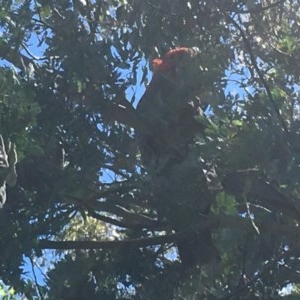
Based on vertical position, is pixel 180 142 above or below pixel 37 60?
below

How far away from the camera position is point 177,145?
7125mm

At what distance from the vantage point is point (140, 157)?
7.41 meters

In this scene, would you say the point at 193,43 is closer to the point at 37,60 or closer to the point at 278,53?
the point at 278,53

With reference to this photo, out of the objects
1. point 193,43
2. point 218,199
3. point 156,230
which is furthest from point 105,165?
point 218,199

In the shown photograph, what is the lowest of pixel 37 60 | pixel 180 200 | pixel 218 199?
pixel 218 199

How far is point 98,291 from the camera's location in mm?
7473

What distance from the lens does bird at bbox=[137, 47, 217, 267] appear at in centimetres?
659

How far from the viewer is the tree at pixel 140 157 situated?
251 inches

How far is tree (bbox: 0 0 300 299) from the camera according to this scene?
639 cm

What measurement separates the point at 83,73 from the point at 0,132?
1.60 meters

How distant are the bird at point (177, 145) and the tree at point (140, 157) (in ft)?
0.11

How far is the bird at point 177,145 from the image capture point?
21.6 ft

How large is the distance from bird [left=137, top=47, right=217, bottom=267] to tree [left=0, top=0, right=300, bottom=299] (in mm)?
33

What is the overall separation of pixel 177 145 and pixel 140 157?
0.43m
